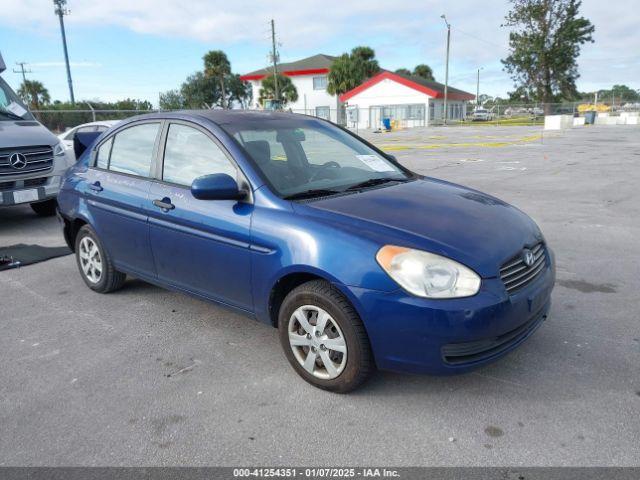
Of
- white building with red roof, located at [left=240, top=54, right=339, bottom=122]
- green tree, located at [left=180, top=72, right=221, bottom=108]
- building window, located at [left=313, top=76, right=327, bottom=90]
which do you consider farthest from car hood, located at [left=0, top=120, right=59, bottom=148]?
green tree, located at [left=180, top=72, right=221, bottom=108]

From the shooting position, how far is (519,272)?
2898 mm

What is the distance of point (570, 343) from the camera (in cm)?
351

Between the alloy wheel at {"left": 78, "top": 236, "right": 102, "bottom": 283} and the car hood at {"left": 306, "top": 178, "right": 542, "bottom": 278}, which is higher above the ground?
the car hood at {"left": 306, "top": 178, "right": 542, "bottom": 278}

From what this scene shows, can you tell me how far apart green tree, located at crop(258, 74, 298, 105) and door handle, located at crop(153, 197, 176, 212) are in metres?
56.6

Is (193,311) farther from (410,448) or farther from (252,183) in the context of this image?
(410,448)

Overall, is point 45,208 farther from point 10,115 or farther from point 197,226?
point 197,226

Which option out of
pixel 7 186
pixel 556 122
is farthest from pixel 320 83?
pixel 7 186

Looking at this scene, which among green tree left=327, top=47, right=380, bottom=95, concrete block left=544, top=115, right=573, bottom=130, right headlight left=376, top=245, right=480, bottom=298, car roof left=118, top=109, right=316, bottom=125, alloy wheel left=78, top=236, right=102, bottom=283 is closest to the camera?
right headlight left=376, top=245, right=480, bottom=298

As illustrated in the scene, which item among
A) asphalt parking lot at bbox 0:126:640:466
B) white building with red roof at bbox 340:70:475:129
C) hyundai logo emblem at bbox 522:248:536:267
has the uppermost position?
white building with red roof at bbox 340:70:475:129

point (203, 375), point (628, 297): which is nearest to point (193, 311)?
point (203, 375)

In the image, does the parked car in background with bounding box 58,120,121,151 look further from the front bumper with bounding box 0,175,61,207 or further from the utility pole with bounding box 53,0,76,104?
the utility pole with bounding box 53,0,76,104

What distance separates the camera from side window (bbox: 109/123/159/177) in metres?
4.05

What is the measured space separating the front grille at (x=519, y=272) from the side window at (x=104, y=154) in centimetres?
338

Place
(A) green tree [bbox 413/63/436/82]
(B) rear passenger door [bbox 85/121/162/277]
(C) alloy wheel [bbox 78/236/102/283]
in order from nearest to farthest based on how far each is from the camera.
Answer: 1. (B) rear passenger door [bbox 85/121/162/277]
2. (C) alloy wheel [bbox 78/236/102/283]
3. (A) green tree [bbox 413/63/436/82]
